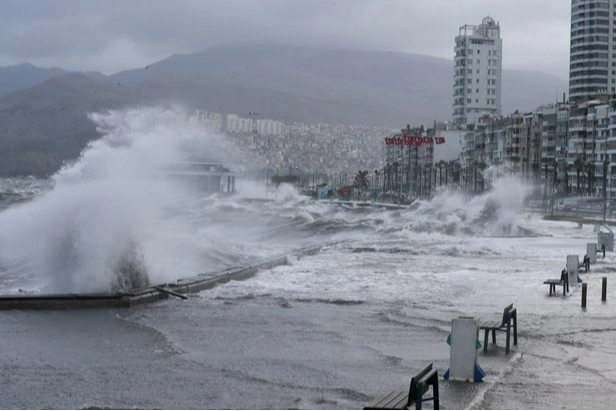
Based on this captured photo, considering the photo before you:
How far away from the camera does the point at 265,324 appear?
17422 mm

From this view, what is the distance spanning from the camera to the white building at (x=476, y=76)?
185 metres

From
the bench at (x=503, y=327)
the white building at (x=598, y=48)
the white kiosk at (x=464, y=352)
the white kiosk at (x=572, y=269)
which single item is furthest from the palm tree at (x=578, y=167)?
the white kiosk at (x=464, y=352)

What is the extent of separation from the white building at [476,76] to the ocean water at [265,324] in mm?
149385

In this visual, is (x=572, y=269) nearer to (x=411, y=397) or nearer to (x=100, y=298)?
(x=100, y=298)

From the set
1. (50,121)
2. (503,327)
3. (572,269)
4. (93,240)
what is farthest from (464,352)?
(50,121)

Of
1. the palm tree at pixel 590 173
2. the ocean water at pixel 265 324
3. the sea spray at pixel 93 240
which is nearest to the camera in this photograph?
the ocean water at pixel 265 324

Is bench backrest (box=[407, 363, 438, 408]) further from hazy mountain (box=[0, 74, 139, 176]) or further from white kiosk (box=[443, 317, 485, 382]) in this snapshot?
hazy mountain (box=[0, 74, 139, 176])

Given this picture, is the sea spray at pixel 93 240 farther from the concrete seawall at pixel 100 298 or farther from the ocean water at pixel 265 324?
the concrete seawall at pixel 100 298

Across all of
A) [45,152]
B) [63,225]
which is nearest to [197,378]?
[63,225]

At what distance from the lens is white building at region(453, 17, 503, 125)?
185 m

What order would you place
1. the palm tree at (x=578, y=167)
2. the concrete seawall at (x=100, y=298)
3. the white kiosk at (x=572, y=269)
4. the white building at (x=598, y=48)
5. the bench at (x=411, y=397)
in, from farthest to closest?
the white building at (x=598, y=48), the palm tree at (x=578, y=167), the white kiosk at (x=572, y=269), the concrete seawall at (x=100, y=298), the bench at (x=411, y=397)

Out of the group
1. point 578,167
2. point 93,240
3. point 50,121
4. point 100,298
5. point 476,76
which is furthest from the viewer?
point 476,76

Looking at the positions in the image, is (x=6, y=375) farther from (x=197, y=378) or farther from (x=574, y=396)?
(x=574, y=396)

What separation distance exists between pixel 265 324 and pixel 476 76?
566 feet
